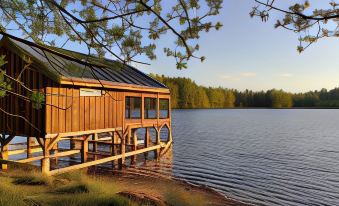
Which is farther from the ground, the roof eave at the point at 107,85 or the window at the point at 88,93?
the roof eave at the point at 107,85

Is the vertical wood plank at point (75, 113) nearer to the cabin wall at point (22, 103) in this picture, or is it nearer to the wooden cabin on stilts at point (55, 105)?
the wooden cabin on stilts at point (55, 105)

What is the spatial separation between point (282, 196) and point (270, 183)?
2489mm

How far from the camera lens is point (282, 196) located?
1647 cm

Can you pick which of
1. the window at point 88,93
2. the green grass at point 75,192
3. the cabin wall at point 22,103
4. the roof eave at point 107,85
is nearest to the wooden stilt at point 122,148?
the roof eave at point 107,85

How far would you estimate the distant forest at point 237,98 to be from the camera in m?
154

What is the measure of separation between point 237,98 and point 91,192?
6991 inches

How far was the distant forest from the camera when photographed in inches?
6043

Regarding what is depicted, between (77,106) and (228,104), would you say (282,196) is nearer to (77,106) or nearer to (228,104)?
(77,106)

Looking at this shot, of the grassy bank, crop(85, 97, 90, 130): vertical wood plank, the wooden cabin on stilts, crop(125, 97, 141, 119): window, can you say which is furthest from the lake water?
crop(85, 97, 90, 130): vertical wood plank

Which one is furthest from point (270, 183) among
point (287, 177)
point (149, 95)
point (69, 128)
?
point (69, 128)

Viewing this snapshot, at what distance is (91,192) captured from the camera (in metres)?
11.4

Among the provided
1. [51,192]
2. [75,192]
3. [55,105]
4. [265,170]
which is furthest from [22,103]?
[265,170]

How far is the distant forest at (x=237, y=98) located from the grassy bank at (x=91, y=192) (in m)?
131

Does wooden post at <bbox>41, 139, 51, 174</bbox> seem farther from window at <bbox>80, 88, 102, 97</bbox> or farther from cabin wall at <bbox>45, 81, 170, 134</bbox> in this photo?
window at <bbox>80, 88, 102, 97</bbox>
